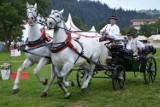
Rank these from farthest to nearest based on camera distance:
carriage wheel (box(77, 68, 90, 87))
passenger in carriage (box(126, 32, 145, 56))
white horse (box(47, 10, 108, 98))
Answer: passenger in carriage (box(126, 32, 145, 56)), carriage wheel (box(77, 68, 90, 87)), white horse (box(47, 10, 108, 98))

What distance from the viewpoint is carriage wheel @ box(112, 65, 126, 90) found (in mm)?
10823

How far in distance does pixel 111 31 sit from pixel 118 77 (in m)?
1.53

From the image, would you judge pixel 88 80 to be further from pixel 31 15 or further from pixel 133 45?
pixel 133 45

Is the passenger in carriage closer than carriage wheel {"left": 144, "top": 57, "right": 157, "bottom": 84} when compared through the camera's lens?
No

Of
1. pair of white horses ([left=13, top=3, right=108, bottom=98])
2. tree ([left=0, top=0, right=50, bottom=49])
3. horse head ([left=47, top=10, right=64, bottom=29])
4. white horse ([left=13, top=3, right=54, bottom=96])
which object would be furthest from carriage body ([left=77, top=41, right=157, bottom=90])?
tree ([left=0, top=0, right=50, bottom=49])

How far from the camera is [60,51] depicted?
9047 millimetres

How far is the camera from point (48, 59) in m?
9.98

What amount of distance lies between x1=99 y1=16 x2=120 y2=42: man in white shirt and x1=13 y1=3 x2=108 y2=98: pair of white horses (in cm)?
46

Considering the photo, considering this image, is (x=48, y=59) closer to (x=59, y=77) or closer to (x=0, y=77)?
(x=59, y=77)

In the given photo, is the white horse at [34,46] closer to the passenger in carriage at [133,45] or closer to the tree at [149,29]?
the passenger in carriage at [133,45]

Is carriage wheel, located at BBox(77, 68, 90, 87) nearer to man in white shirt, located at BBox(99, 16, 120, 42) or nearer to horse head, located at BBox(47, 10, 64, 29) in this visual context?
man in white shirt, located at BBox(99, 16, 120, 42)

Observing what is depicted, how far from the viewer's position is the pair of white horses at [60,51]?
29.7 ft

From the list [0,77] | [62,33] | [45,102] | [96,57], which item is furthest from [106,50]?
[0,77]

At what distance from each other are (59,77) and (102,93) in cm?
179
